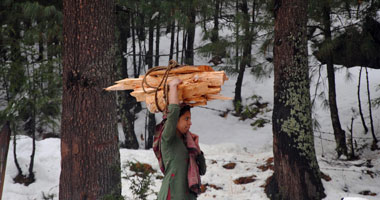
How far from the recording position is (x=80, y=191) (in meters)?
4.62

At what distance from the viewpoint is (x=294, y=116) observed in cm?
561

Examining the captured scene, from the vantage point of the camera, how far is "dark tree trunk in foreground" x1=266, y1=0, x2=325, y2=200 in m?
5.56

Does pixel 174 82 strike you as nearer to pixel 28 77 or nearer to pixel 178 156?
pixel 178 156

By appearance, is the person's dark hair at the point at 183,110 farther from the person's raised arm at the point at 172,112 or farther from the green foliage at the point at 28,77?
the green foliage at the point at 28,77

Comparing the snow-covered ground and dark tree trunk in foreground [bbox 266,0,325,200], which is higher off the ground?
dark tree trunk in foreground [bbox 266,0,325,200]

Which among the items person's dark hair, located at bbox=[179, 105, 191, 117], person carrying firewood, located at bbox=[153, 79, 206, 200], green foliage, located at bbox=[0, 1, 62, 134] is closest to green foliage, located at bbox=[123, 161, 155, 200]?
person carrying firewood, located at bbox=[153, 79, 206, 200]

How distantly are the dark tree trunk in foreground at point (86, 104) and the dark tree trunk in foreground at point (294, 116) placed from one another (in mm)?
2644

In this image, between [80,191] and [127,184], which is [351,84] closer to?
[127,184]

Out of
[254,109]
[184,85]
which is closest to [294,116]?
[184,85]

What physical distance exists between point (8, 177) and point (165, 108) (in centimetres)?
592

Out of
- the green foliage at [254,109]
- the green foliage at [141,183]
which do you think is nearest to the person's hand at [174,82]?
the green foliage at [141,183]

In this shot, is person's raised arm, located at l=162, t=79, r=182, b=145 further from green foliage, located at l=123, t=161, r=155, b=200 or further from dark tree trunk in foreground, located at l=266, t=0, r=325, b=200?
dark tree trunk in foreground, located at l=266, t=0, r=325, b=200

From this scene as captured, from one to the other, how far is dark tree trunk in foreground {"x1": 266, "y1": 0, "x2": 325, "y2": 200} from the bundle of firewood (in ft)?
8.70

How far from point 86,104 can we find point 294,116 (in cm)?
307
